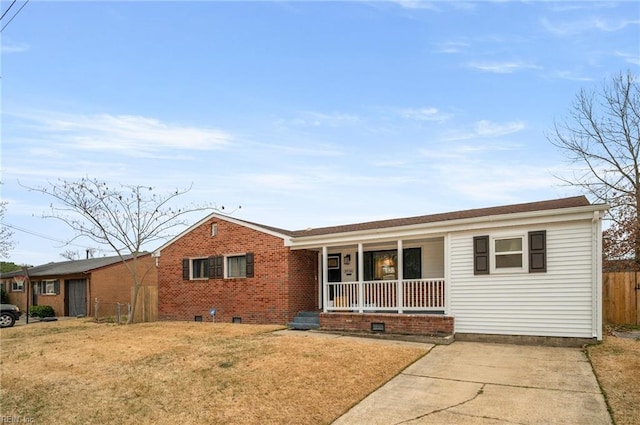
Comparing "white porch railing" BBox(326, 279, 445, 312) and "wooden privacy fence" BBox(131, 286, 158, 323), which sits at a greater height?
"white porch railing" BBox(326, 279, 445, 312)

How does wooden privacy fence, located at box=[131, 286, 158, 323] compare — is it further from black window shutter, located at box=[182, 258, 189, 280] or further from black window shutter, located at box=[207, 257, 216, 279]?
black window shutter, located at box=[207, 257, 216, 279]

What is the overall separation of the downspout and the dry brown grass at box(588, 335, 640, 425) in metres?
0.43

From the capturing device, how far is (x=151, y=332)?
578 inches

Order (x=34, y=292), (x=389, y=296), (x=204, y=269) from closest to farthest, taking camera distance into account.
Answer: (x=389, y=296)
(x=204, y=269)
(x=34, y=292)

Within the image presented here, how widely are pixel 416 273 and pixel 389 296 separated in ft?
5.60

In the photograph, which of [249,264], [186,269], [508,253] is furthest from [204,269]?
[508,253]

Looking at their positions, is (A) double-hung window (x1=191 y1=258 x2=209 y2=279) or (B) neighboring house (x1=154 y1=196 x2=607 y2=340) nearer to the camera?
(B) neighboring house (x1=154 y1=196 x2=607 y2=340)

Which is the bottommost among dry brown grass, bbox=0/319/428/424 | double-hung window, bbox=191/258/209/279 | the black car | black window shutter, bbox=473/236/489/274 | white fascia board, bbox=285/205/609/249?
the black car

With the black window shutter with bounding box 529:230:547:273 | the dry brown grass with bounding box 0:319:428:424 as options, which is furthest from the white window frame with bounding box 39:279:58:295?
the black window shutter with bounding box 529:230:547:273

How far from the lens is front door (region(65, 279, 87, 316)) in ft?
90.7

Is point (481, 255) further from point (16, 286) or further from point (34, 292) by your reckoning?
point (16, 286)

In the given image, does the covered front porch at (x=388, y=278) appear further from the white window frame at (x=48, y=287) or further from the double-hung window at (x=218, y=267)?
the white window frame at (x=48, y=287)

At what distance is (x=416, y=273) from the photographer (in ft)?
50.3

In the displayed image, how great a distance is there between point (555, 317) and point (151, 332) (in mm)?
11318
